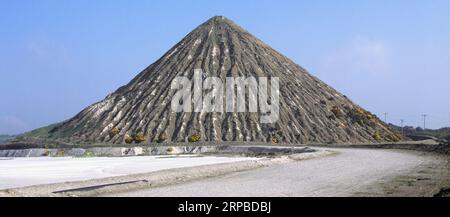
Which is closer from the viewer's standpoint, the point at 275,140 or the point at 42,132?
the point at 275,140

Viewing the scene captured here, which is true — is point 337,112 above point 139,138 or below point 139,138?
above

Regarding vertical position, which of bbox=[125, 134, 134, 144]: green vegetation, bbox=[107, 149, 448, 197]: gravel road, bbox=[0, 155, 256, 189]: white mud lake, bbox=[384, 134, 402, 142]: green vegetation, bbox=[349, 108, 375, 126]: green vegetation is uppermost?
bbox=[349, 108, 375, 126]: green vegetation

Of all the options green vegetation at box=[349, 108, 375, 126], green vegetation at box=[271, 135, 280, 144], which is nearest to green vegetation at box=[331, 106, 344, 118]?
green vegetation at box=[349, 108, 375, 126]

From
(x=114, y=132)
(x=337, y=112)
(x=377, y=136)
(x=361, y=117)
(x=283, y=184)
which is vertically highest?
(x=337, y=112)

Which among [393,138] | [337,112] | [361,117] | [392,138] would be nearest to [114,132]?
[337,112]

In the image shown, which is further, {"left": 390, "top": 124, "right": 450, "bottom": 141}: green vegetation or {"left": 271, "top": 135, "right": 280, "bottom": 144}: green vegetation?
{"left": 390, "top": 124, "right": 450, "bottom": 141}: green vegetation

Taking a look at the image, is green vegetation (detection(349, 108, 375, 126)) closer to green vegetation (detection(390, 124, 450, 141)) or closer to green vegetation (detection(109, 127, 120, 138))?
green vegetation (detection(390, 124, 450, 141))

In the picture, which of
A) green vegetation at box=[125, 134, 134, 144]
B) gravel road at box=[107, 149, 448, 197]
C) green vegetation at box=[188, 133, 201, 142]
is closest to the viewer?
gravel road at box=[107, 149, 448, 197]

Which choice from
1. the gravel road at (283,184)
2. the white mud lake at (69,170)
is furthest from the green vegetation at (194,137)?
the gravel road at (283,184)

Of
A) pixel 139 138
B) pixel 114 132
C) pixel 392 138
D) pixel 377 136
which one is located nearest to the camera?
pixel 139 138

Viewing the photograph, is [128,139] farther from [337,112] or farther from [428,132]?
[428,132]

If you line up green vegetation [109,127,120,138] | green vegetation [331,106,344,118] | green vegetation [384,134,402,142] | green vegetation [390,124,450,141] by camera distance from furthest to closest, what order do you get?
green vegetation [390,124,450,141] → green vegetation [331,106,344,118] → green vegetation [384,134,402,142] → green vegetation [109,127,120,138]
